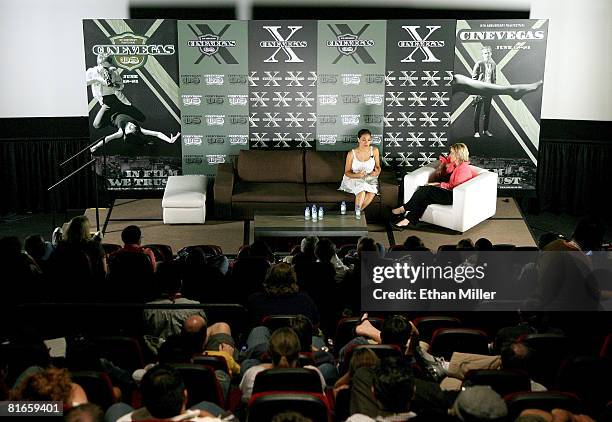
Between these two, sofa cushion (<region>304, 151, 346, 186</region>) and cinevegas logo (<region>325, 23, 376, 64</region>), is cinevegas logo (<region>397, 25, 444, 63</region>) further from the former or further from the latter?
sofa cushion (<region>304, 151, 346, 186</region>)

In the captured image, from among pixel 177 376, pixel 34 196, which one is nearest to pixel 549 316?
pixel 177 376

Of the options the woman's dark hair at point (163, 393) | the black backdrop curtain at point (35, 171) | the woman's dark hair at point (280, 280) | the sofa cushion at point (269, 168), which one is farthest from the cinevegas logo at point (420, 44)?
the woman's dark hair at point (163, 393)

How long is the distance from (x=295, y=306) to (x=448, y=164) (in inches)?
181

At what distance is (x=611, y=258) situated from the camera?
6461 mm

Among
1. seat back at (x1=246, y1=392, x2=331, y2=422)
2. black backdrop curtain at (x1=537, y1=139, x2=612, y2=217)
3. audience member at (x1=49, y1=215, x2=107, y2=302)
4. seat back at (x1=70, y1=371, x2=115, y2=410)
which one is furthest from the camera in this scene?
black backdrop curtain at (x1=537, y1=139, x2=612, y2=217)

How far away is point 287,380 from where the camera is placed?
405 cm

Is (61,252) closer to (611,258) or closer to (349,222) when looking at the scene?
(349,222)

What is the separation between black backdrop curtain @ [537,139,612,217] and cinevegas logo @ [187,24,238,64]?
14.0ft

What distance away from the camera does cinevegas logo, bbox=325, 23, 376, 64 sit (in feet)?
33.2

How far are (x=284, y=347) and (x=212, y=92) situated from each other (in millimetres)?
6606

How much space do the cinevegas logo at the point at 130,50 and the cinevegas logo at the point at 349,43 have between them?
2.06 meters

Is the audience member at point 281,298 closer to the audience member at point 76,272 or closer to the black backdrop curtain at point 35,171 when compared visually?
the audience member at point 76,272

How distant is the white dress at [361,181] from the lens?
31.4ft

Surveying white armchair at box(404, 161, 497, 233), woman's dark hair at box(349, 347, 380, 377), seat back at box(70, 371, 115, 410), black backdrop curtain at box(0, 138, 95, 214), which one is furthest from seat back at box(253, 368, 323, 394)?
black backdrop curtain at box(0, 138, 95, 214)
